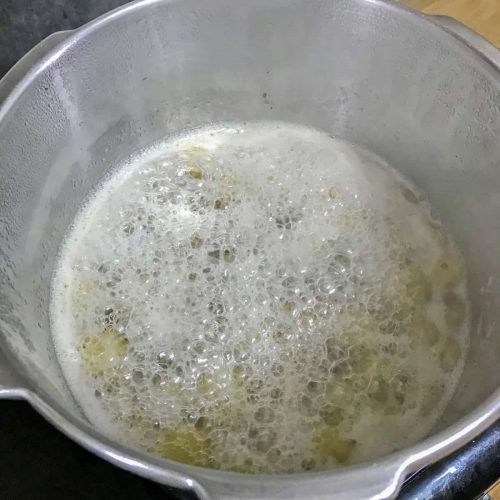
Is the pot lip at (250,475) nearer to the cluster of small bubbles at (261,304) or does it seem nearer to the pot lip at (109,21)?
the cluster of small bubbles at (261,304)

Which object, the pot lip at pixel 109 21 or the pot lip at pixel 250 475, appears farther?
the pot lip at pixel 109 21

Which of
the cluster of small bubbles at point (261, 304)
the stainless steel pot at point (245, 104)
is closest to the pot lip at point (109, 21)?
the stainless steel pot at point (245, 104)

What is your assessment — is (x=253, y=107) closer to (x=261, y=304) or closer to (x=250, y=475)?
(x=261, y=304)

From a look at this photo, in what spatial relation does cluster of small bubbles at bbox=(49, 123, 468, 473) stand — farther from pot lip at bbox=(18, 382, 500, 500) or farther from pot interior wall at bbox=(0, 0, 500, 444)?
pot lip at bbox=(18, 382, 500, 500)

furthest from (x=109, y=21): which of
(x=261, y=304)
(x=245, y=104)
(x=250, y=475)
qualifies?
(x=250, y=475)

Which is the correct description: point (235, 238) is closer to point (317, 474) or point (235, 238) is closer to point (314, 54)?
point (314, 54)

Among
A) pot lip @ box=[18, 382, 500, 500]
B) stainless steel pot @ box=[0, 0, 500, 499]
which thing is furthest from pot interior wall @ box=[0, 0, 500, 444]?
pot lip @ box=[18, 382, 500, 500]
